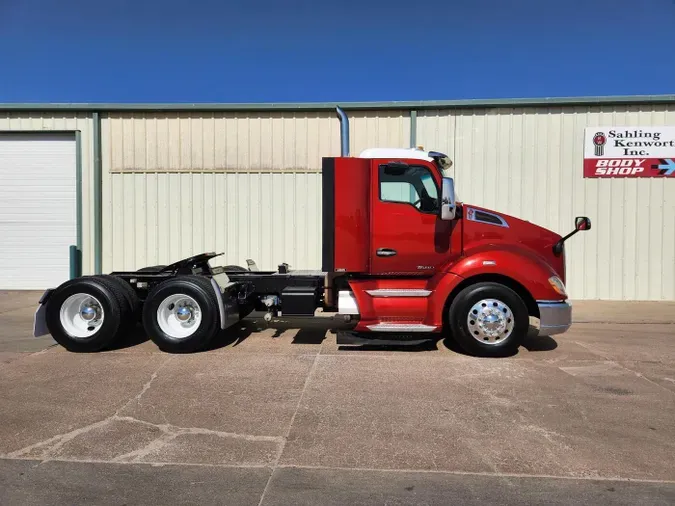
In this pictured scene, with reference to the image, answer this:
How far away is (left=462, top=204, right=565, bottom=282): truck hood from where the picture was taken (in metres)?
6.73

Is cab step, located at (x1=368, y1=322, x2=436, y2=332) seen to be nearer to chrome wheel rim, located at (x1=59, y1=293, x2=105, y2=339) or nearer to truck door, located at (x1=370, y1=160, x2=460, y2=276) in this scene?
truck door, located at (x1=370, y1=160, x2=460, y2=276)

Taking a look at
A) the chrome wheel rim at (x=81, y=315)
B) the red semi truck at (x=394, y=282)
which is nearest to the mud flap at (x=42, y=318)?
the red semi truck at (x=394, y=282)

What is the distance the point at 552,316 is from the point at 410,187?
2.46 metres

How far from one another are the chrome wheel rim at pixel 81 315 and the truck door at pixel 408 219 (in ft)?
12.8

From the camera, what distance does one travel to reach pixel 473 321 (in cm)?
637

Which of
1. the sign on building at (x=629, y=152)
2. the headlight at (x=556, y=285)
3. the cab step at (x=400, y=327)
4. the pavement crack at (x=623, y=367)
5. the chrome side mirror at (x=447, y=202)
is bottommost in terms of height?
the pavement crack at (x=623, y=367)

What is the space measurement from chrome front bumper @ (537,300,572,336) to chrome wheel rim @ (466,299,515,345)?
0.41 metres

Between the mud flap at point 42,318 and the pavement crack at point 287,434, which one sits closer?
the pavement crack at point 287,434

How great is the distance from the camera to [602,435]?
13.4 feet

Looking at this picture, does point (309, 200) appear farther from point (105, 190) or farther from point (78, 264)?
point (78, 264)

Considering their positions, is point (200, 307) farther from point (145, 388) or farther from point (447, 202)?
point (447, 202)


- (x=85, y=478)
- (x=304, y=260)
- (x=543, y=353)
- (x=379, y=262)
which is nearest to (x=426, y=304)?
(x=379, y=262)

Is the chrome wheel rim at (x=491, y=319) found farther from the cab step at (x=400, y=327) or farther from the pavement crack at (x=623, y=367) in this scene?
the pavement crack at (x=623, y=367)

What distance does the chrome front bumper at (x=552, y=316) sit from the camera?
6.36 metres
